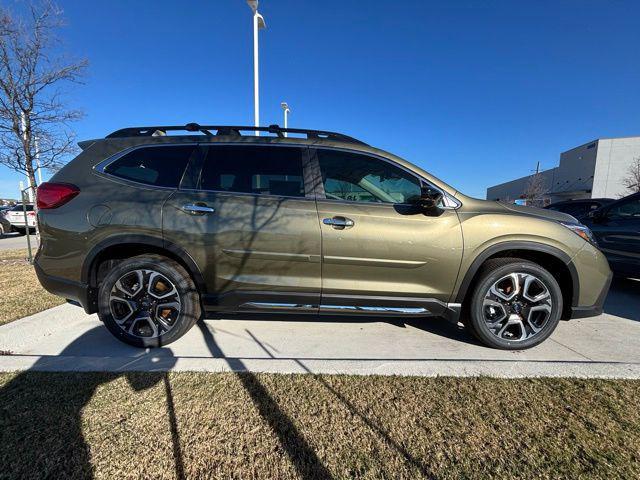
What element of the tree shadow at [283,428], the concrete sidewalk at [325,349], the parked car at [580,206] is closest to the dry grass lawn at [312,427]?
the tree shadow at [283,428]

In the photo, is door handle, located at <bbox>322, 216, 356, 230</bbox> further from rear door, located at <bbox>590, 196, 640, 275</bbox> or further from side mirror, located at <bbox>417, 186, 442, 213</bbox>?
rear door, located at <bbox>590, 196, 640, 275</bbox>

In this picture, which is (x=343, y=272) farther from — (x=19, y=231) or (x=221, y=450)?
(x=19, y=231)

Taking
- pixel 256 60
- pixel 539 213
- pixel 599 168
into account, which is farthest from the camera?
pixel 599 168

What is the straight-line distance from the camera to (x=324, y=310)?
9.73 feet

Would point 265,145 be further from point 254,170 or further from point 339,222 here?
point 339,222

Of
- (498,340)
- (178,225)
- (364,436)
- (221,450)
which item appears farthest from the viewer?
(498,340)

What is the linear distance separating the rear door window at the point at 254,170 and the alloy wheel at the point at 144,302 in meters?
0.97

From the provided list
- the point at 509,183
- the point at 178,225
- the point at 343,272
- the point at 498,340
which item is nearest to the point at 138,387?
the point at 178,225

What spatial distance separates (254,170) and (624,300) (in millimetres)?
5625

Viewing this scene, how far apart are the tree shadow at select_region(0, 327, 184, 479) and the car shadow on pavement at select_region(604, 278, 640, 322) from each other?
17.2ft

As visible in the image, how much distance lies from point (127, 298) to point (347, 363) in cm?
206

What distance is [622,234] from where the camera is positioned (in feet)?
16.1

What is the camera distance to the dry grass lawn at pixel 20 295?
3.62m

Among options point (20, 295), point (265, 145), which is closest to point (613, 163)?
point (265, 145)
